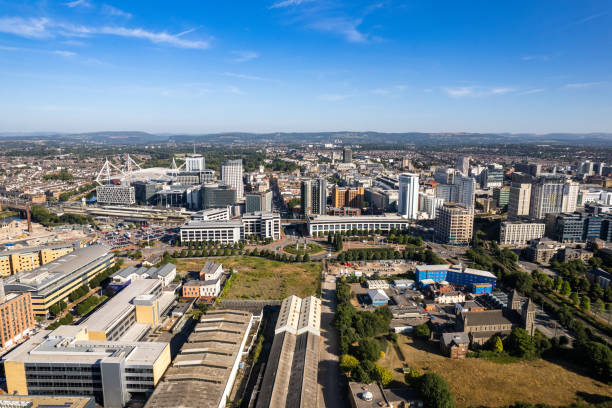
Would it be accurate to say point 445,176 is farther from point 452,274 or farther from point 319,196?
point 452,274

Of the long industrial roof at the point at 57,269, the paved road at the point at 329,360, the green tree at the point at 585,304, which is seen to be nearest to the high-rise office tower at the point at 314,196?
the paved road at the point at 329,360

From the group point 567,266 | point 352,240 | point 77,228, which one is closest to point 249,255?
point 352,240

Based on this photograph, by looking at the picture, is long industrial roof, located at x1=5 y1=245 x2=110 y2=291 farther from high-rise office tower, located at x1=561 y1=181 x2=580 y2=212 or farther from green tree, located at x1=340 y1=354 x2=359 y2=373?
high-rise office tower, located at x1=561 y1=181 x2=580 y2=212

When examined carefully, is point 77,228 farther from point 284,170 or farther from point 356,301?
point 284,170

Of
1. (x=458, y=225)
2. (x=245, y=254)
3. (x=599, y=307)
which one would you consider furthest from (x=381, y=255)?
(x=599, y=307)

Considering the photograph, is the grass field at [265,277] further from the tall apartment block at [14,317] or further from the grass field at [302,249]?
the tall apartment block at [14,317]

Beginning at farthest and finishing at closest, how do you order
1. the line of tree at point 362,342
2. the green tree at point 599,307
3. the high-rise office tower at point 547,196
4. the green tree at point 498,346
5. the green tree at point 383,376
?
1. the high-rise office tower at point 547,196
2. the green tree at point 599,307
3. the green tree at point 498,346
4. the line of tree at point 362,342
5. the green tree at point 383,376
